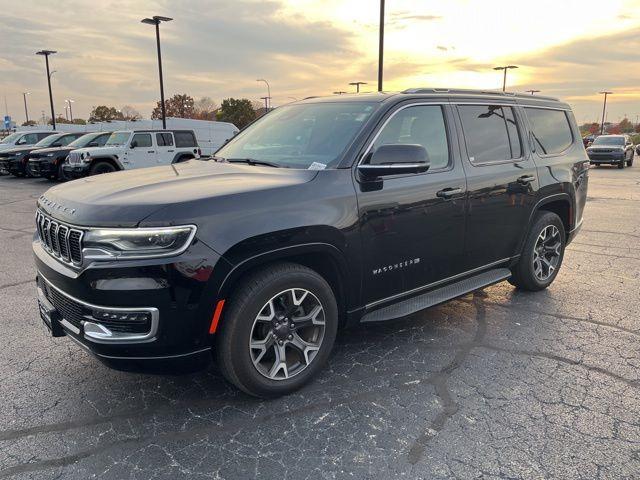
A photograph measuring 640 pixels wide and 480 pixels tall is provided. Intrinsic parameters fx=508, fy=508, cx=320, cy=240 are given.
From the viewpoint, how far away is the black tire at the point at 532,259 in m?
4.96

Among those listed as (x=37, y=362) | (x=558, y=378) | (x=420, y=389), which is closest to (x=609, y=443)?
(x=558, y=378)

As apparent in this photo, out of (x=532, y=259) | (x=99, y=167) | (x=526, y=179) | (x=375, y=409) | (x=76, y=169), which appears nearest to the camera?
(x=375, y=409)

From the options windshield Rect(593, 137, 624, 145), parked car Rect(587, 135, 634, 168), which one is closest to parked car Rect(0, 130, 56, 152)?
parked car Rect(587, 135, 634, 168)

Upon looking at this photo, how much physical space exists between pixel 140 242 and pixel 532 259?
3878 mm

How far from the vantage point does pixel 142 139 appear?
16.5 meters

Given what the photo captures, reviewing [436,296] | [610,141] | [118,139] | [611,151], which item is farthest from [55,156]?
[610,141]

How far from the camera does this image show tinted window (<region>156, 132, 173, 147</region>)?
16.9 metres

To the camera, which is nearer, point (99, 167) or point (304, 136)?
point (304, 136)

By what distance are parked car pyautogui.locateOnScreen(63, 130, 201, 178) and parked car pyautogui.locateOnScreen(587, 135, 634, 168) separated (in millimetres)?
19969

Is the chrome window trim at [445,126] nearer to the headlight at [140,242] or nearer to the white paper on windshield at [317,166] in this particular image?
the white paper on windshield at [317,166]

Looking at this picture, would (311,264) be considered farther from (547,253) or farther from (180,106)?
(180,106)

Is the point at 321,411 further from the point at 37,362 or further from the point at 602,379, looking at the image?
the point at 37,362

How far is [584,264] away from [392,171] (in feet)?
14.1

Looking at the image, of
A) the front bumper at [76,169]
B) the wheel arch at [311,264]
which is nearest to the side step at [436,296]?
the wheel arch at [311,264]
